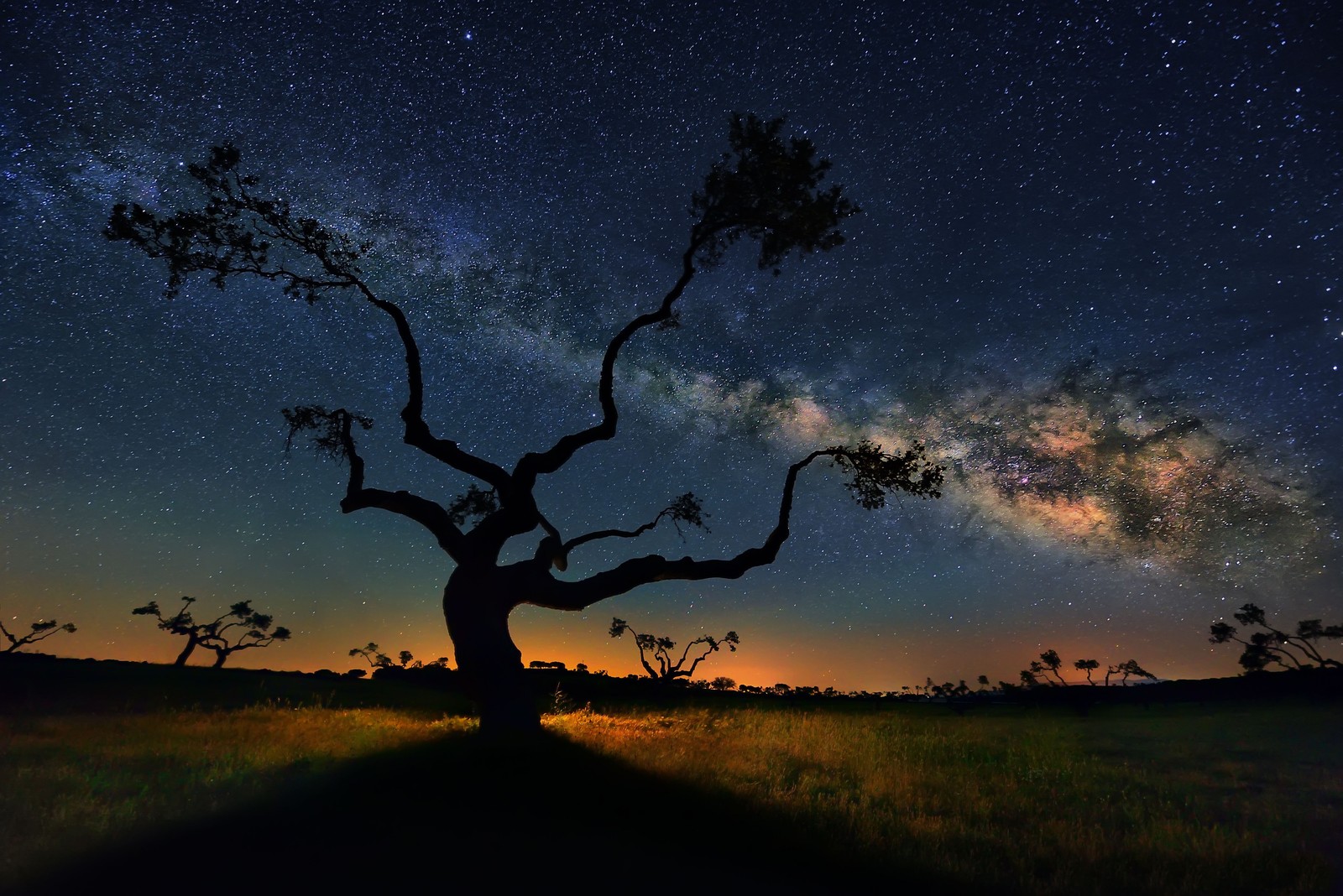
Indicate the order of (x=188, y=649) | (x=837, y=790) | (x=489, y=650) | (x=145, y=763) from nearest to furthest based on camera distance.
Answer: (x=145, y=763) → (x=837, y=790) → (x=489, y=650) → (x=188, y=649)

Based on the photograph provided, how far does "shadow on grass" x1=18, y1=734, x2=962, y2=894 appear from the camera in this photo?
549cm

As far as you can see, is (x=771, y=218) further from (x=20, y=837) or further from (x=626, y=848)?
(x=20, y=837)

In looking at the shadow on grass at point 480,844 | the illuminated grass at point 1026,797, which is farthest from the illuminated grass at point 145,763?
the illuminated grass at point 1026,797

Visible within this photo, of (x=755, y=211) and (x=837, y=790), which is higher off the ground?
(x=755, y=211)

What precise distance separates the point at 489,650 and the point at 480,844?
978cm

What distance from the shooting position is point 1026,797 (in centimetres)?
1115

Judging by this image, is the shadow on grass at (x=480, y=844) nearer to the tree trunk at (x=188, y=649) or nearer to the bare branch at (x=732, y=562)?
the bare branch at (x=732, y=562)

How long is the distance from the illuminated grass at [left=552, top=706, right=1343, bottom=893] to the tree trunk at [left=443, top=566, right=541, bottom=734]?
1.72 meters

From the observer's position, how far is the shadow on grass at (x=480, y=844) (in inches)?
216

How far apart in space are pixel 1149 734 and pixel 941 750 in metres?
18.7

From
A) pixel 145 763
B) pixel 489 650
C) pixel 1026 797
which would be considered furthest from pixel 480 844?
pixel 489 650

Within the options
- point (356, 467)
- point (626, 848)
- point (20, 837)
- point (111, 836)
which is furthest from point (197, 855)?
point (356, 467)

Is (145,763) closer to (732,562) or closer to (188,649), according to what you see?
(732,562)

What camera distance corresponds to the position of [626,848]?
6.67 metres
